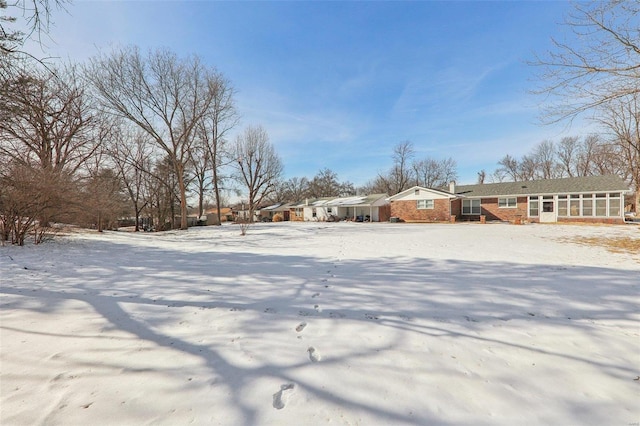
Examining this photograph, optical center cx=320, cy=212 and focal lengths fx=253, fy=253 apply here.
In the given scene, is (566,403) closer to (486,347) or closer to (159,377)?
(486,347)

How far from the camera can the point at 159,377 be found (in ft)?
6.45

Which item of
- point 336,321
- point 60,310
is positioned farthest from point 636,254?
point 60,310

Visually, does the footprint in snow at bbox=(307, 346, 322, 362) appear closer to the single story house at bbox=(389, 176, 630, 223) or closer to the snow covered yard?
the snow covered yard

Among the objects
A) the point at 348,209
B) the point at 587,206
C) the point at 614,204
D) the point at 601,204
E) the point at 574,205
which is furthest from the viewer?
the point at 348,209

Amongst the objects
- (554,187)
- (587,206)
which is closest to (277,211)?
(554,187)

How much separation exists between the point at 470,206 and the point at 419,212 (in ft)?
16.8

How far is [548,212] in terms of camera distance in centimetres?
2183

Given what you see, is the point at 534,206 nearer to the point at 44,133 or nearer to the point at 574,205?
the point at 574,205

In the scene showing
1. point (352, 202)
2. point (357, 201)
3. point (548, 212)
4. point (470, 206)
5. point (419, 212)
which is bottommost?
point (548, 212)

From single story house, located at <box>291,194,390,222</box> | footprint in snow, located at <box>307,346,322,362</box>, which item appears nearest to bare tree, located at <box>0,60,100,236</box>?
footprint in snow, located at <box>307,346,322,362</box>

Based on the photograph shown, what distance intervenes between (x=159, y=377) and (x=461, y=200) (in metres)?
29.8

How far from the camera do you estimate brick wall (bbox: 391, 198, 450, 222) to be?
82.5ft

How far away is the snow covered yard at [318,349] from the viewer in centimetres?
169

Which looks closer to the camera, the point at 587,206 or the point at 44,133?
the point at 44,133
